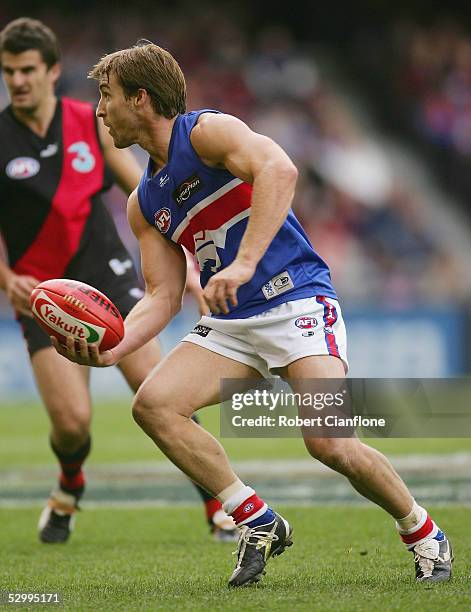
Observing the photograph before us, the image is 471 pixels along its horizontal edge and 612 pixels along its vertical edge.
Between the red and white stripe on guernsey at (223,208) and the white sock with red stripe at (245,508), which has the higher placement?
the red and white stripe on guernsey at (223,208)

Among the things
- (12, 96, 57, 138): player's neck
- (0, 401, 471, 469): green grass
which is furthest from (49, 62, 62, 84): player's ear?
(0, 401, 471, 469): green grass

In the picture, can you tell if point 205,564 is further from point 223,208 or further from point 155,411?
point 223,208

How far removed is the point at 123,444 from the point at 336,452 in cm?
725

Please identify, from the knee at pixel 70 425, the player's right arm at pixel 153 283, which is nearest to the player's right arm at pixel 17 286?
the knee at pixel 70 425

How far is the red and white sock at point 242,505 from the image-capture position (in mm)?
4625

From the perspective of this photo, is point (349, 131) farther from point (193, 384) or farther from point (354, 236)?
point (193, 384)

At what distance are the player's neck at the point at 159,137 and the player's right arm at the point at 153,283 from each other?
0.97ft

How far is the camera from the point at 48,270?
257 inches

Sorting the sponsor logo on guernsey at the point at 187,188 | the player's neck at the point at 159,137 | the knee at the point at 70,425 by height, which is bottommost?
the knee at the point at 70,425

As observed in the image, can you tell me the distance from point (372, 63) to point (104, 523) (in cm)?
1559

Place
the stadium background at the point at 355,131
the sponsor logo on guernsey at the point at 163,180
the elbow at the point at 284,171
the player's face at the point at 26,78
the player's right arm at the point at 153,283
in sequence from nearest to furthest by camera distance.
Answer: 1. the elbow at the point at 284,171
2. the sponsor logo on guernsey at the point at 163,180
3. the player's right arm at the point at 153,283
4. the player's face at the point at 26,78
5. the stadium background at the point at 355,131

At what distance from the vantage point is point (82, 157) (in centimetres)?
657

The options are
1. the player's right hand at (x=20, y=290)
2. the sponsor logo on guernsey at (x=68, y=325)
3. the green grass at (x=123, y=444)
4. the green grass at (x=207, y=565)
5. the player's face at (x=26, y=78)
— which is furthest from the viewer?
the green grass at (x=123, y=444)

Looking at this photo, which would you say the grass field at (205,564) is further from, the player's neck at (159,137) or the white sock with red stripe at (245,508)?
the player's neck at (159,137)
